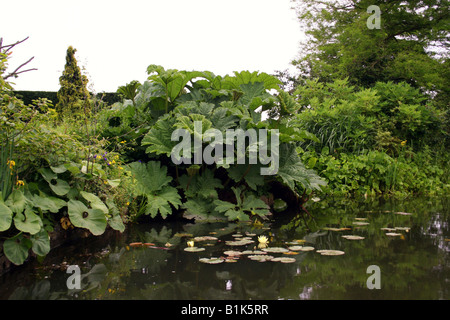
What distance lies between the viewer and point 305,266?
8.44 feet

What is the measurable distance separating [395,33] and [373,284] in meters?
13.0

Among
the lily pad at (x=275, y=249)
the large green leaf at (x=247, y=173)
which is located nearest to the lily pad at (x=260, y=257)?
the lily pad at (x=275, y=249)

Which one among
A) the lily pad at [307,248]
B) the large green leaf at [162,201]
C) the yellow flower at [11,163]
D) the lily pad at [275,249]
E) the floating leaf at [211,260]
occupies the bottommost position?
the floating leaf at [211,260]

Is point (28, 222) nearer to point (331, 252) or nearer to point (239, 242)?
point (239, 242)

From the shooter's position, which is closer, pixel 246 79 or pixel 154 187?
pixel 154 187

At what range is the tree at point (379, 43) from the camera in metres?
11.3

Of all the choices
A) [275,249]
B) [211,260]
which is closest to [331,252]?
[275,249]

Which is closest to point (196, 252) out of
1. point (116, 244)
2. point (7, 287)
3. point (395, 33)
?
point (116, 244)

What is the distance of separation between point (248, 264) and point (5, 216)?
5.07ft

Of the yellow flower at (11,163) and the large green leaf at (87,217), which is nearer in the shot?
the yellow flower at (11,163)

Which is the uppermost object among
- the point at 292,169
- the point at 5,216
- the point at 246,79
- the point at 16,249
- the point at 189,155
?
the point at 246,79

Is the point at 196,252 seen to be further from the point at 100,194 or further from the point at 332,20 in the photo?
the point at 332,20

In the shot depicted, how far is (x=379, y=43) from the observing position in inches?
472

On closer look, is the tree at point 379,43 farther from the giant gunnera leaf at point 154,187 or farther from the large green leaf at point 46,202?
the large green leaf at point 46,202
